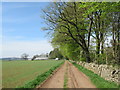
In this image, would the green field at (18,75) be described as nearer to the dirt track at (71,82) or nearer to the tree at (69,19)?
the dirt track at (71,82)

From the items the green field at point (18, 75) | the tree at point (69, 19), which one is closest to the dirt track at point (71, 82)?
the green field at point (18, 75)

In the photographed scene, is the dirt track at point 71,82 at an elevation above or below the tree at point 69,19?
below

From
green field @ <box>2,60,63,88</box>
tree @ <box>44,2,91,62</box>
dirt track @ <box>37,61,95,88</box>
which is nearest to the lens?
dirt track @ <box>37,61,95,88</box>

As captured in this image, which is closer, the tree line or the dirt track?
the dirt track

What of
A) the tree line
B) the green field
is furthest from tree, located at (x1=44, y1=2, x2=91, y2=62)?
the green field

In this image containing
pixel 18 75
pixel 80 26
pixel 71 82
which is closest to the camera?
pixel 71 82

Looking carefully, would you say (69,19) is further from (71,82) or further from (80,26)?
(71,82)

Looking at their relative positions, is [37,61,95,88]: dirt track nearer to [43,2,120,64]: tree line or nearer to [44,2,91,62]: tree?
[43,2,120,64]: tree line

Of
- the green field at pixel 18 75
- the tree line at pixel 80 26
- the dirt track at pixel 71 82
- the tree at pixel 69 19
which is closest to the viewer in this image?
the dirt track at pixel 71 82

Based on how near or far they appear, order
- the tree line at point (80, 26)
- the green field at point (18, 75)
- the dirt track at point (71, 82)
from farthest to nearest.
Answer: the tree line at point (80, 26)
the green field at point (18, 75)
the dirt track at point (71, 82)

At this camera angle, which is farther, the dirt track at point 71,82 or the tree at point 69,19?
the tree at point 69,19

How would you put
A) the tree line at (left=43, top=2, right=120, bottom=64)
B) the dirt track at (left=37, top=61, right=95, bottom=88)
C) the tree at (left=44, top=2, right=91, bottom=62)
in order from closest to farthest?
the dirt track at (left=37, top=61, right=95, bottom=88)
the tree line at (left=43, top=2, right=120, bottom=64)
the tree at (left=44, top=2, right=91, bottom=62)

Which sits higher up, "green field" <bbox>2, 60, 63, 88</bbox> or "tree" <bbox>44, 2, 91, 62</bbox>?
"tree" <bbox>44, 2, 91, 62</bbox>

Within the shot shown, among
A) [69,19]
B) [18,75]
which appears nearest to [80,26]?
[69,19]
